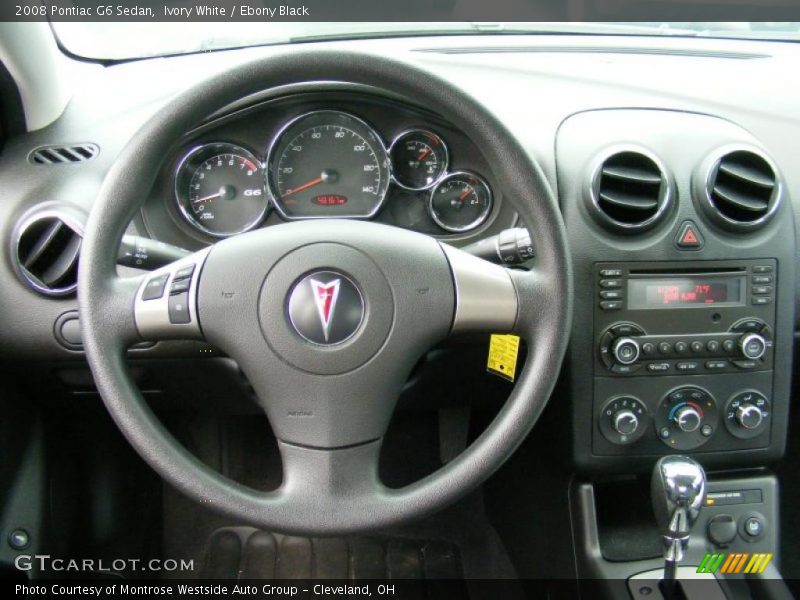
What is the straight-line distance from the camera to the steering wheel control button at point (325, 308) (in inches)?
43.3

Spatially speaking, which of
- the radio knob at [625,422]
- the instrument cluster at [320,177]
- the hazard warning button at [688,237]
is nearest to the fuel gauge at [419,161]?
the instrument cluster at [320,177]

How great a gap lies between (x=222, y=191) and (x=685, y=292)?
935 mm

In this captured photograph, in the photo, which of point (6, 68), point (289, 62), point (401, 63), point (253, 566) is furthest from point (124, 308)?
point (253, 566)

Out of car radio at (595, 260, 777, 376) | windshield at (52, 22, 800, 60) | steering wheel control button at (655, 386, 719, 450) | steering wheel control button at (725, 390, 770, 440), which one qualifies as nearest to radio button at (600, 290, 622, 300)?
car radio at (595, 260, 777, 376)

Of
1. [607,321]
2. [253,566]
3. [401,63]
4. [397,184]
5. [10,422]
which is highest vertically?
[401,63]

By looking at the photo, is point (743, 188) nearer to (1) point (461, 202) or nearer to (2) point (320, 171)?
(1) point (461, 202)

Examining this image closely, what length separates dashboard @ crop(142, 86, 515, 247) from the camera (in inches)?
58.1

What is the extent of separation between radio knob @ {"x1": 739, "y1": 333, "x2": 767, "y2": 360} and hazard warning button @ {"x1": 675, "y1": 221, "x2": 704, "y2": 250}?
21 centimetres

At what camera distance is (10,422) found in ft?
5.38

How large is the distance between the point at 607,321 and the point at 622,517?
49cm

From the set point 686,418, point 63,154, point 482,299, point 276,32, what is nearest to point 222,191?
point 63,154

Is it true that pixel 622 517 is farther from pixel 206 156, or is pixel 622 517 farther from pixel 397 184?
pixel 206 156

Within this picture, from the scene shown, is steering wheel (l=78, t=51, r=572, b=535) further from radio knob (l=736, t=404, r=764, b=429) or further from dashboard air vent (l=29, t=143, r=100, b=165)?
radio knob (l=736, t=404, r=764, b=429)

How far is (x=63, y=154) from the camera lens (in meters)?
1.51
